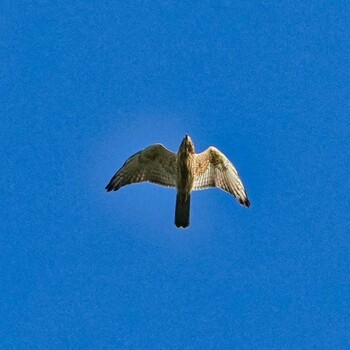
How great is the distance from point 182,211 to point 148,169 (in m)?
1.83

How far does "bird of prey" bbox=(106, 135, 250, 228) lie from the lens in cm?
2044

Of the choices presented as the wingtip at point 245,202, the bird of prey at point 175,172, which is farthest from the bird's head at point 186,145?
the wingtip at point 245,202

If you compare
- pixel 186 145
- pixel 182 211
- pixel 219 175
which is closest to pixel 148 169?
pixel 186 145

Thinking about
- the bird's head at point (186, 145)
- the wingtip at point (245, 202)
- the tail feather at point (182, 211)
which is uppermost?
the bird's head at point (186, 145)

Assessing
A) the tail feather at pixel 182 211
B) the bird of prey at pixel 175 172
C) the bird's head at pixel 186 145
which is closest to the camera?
the tail feather at pixel 182 211

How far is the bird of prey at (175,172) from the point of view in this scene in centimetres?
2044

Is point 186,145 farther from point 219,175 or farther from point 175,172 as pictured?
point 219,175

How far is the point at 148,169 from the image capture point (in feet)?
68.3

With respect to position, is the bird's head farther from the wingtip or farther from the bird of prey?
the wingtip

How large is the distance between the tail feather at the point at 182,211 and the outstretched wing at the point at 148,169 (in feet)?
2.14

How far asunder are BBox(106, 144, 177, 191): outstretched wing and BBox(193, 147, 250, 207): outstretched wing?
2.63ft

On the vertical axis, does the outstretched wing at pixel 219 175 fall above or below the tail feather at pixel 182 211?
above

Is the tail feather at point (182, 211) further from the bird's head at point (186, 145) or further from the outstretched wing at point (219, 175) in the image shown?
the bird's head at point (186, 145)

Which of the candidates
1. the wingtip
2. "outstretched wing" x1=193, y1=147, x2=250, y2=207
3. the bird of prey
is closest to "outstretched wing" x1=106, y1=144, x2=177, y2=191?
the bird of prey
